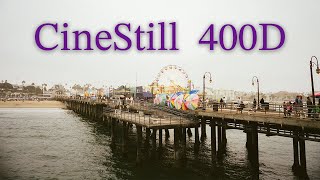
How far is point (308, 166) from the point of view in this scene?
25.1m

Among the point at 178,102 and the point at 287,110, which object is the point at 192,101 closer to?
the point at 178,102

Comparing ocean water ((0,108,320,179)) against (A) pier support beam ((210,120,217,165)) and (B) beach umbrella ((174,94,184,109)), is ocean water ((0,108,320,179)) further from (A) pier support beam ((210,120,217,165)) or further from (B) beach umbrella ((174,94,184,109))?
(B) beach umbrella ((174,94,184,109))

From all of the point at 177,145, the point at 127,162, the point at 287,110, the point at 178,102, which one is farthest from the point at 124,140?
the point at 287,110

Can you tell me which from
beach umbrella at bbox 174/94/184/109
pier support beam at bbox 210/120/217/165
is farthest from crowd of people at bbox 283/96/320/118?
beach umbrella at bbox 174/94/184/109

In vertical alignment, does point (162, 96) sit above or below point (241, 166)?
above

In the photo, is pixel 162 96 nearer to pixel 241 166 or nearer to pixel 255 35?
pixel 241 166

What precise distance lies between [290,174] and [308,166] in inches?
137

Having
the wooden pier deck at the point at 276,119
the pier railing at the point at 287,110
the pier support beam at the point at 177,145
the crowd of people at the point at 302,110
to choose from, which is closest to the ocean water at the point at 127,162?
the pier support beam at the point at 177,145

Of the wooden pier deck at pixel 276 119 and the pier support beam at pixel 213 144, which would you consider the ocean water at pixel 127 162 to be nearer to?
the pier support beam at pixel 213 144

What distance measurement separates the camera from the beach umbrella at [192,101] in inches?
1126

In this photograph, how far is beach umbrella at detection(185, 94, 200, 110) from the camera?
2861 cm

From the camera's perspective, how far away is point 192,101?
2878 cm

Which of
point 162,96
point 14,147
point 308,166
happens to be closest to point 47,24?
point 14,147

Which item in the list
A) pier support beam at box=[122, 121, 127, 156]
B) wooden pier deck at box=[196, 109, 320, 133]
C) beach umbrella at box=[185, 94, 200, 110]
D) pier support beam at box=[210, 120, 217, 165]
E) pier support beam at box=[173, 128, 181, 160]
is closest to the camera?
wooden pier deck at box=[196, 109, 320, 133]
